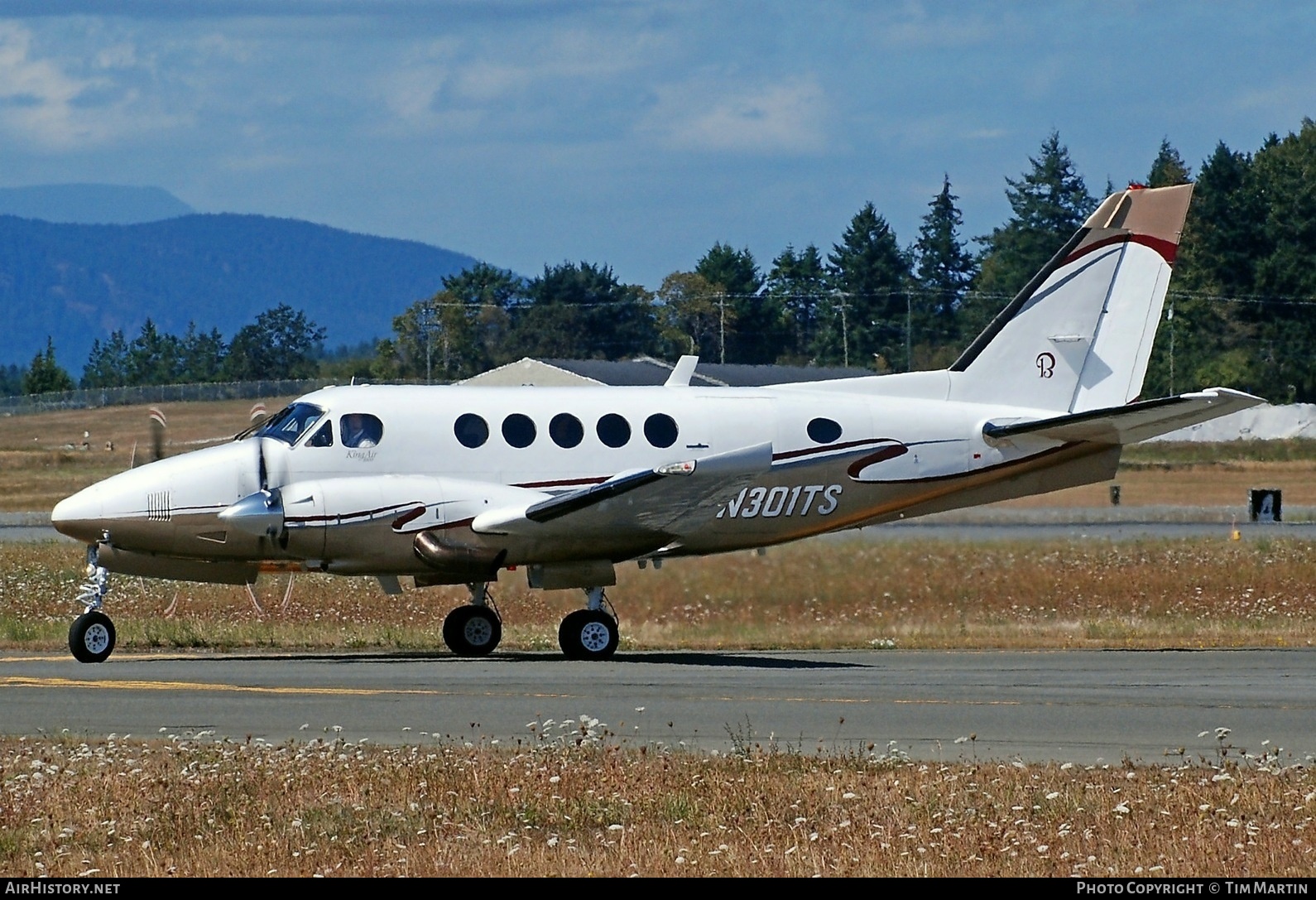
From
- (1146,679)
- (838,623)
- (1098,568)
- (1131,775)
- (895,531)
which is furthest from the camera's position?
(895,531)

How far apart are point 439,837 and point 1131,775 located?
456 centimetres

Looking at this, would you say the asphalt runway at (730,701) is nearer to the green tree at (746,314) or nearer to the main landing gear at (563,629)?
the main landing gear at (563,629)

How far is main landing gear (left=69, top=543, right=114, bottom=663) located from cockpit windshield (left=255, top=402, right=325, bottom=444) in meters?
2.37

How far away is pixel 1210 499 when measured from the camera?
5556cm

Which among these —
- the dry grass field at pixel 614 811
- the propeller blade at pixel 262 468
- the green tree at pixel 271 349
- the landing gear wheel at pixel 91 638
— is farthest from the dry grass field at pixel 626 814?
the green tree at pixel 271 349

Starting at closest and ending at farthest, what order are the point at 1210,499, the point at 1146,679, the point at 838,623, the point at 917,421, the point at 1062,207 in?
the point at 1146,679 → the point at 917,421 → the point at 838,623 → the point at 1210,499 → the point at 1062,207

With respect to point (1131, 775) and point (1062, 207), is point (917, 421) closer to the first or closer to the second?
point (1131, 775)

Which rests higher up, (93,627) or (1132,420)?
(1132,420)

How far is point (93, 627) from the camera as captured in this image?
20562 mm

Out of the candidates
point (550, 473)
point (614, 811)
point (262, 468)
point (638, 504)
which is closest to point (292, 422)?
point (262, 468)

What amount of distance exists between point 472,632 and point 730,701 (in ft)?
21.0

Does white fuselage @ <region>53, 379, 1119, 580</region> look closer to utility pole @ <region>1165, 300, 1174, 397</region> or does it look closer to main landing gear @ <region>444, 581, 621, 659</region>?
main landing gear @ <region>444, 581, 621, 659</region>

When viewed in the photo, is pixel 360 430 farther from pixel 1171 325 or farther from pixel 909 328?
pixel 909 328
